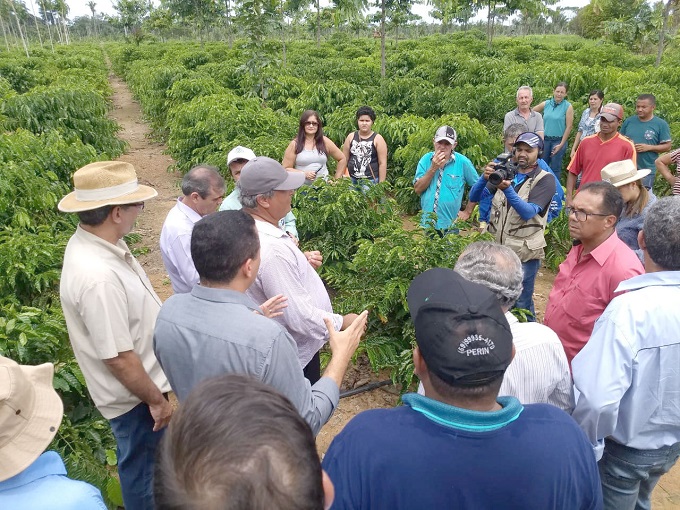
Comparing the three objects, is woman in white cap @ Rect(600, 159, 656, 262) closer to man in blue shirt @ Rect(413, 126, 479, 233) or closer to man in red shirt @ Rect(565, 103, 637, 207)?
man in blue shirt @ Rect(413, 126, 479, 233)

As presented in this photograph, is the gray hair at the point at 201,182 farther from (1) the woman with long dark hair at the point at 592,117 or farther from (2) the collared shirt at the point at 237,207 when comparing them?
(1) the woman with long dark hair at the point at 592,117

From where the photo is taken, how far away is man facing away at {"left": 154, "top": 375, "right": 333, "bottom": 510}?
88cm

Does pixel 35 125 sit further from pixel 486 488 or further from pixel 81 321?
pixel 486 488

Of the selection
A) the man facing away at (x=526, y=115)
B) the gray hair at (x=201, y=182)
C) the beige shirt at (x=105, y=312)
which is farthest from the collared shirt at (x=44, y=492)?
the man facing away at (x=526, y=115)

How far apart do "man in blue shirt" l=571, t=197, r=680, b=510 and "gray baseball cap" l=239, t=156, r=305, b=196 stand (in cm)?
174

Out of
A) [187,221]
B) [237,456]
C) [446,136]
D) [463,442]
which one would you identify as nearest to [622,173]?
[446,136]

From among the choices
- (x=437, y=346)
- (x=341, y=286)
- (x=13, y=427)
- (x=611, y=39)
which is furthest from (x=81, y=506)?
(x=611, y=39)

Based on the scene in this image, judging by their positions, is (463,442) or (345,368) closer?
(463,442)

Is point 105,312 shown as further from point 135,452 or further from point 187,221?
point 187,221

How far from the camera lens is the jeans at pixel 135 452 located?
103 inches

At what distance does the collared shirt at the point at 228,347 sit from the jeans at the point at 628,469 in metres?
1.35

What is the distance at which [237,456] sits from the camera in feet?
2.98

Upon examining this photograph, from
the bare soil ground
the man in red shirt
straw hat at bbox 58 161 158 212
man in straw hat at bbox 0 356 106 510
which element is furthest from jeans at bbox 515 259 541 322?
man in straw hat at bbox 0 356 106 510

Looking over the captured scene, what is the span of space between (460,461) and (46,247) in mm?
4580
